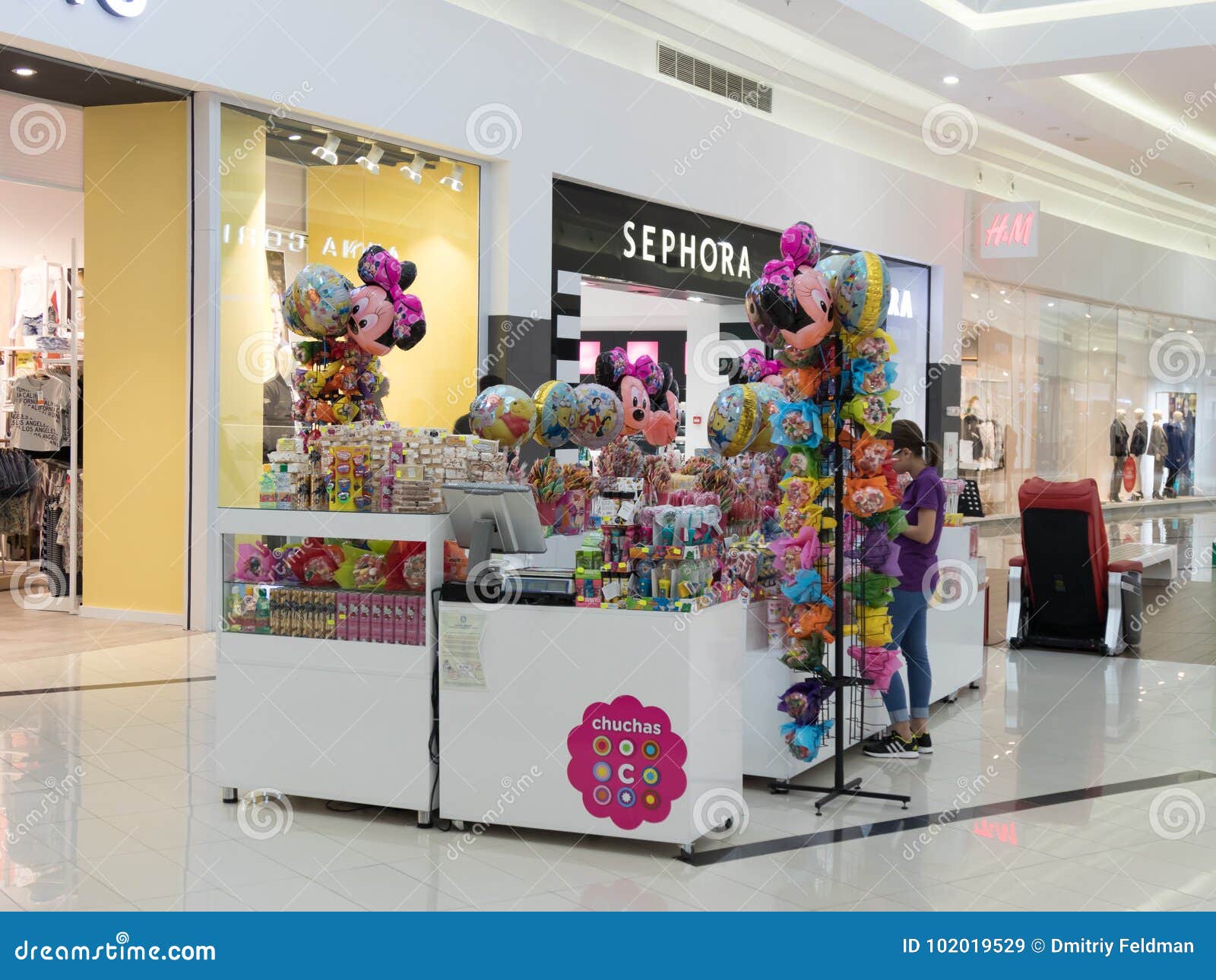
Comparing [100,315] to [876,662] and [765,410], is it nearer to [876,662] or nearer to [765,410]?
[765,410]

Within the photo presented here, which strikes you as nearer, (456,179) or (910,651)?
(910,651)

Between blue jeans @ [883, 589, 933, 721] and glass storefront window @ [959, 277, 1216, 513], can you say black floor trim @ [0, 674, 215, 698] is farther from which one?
glass storefront window @ [959, 277, 1216, 513]

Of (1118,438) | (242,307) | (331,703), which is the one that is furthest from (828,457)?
(1118,438)

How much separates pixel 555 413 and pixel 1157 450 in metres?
19.8

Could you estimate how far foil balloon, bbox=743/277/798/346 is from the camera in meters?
4.51

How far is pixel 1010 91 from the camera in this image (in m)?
11.9

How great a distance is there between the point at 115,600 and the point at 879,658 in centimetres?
552

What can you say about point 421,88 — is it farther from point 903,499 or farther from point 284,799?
point 284,799

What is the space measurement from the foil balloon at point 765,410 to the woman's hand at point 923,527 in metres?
0.77

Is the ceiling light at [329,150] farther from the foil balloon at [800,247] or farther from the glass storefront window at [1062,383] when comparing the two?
the glass storefront window at [1062,383]

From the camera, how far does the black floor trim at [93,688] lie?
19.8 ft

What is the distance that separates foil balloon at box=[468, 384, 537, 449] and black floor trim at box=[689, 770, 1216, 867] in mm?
2257

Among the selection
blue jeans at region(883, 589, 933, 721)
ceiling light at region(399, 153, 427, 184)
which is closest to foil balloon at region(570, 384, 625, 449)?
blue jeans at region(883, 589, 933, 721)

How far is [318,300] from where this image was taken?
5.73 meters
